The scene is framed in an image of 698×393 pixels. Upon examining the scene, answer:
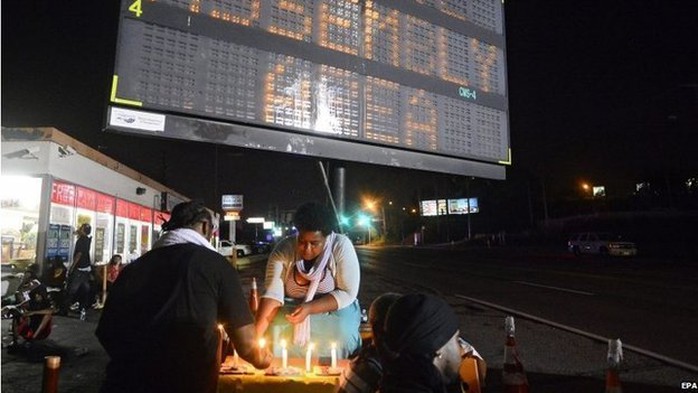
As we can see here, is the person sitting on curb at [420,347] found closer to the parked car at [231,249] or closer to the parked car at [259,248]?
the parked car at [231,249]

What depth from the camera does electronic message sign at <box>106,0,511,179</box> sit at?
13.8 feet

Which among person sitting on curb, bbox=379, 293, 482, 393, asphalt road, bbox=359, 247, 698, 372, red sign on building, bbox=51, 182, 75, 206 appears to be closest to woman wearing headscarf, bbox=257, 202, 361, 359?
person sitting on curb, bbox=379, 293, 482, 393

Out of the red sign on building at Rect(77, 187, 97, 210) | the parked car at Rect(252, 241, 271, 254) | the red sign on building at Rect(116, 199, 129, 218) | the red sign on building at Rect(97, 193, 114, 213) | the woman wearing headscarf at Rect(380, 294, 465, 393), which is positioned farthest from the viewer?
the parked car at Rect(252, 241, 271, 254)

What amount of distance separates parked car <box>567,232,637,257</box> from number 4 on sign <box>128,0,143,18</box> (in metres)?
33.8

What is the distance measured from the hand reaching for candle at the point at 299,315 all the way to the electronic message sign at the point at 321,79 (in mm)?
1936

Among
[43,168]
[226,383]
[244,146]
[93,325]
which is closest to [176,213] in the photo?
[226,383]

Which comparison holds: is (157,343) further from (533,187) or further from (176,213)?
(533,187)

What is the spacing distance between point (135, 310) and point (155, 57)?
2.76 meters

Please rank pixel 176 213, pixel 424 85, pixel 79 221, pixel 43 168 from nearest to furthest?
pixel 176 213 → pixel 424 85 → pixel 43 168 → pixel 79 221

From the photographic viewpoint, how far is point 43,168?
41.4 feet

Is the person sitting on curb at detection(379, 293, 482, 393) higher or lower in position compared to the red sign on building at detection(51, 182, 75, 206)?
lower

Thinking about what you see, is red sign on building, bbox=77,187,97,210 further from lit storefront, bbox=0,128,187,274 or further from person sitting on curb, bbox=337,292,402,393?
person sitting on curb, bbox=337,292,402,393

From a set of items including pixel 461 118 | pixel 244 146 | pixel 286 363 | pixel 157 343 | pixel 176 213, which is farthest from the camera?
pixel 461 118

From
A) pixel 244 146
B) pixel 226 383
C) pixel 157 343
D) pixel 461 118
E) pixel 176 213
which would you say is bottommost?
pixel 226 383
